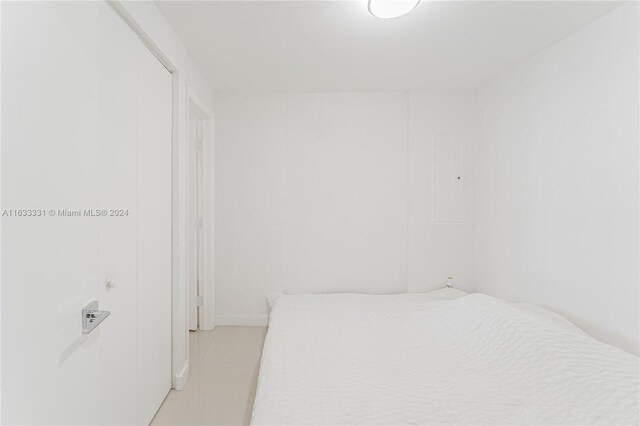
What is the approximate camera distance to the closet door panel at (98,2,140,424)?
4.92 ft

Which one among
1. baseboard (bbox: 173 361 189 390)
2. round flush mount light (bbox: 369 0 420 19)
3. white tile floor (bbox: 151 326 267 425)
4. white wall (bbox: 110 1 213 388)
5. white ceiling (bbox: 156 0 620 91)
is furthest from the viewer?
baseboard (bbox: 173 361 189 390)


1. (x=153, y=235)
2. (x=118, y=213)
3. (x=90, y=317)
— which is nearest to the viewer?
(x=90, y=317)

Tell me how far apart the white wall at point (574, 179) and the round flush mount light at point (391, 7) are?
3.96 ft

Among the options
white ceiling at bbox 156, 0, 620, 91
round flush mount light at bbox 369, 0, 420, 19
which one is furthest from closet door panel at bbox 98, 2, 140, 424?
round flush mount light at bbox 369, 0, 420, 19

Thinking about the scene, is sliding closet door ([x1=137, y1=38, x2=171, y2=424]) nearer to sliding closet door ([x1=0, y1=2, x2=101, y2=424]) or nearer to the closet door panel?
the closet door panel

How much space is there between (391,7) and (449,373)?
1.95 metres

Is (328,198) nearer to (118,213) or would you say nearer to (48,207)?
(118,213)

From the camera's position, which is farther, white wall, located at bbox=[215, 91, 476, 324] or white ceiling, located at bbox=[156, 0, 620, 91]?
white wall, located at bbox=[215, 91, 476, 324]

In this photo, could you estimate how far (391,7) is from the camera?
1897 mm

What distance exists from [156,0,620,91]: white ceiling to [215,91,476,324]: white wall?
0.36 m

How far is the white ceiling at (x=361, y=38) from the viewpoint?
201cm

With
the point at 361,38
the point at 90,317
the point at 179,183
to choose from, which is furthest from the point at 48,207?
the point at 361,38

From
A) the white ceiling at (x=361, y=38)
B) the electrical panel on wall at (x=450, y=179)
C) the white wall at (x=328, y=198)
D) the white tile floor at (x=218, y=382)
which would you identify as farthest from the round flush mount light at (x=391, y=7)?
the white tile floor at (x=218, y=382)

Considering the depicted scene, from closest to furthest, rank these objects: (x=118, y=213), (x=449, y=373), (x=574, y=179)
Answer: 1. (x=118, y=213)
2. (x=449, y=373)
3. (x=574, y=179)
